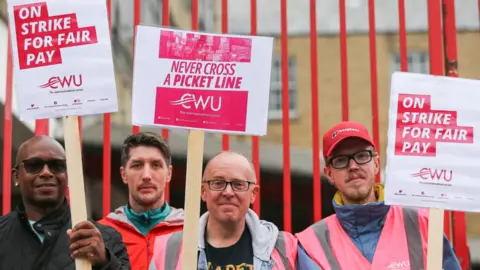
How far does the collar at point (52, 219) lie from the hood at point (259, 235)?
61 cm

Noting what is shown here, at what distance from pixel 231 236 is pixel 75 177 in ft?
2.50

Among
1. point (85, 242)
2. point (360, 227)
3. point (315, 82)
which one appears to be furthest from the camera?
point (315, 82)

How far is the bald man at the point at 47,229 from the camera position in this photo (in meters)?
3.05

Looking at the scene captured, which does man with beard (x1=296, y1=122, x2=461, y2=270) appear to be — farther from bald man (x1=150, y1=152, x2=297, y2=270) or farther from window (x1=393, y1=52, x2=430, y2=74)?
window (x1=393, y1=52, x2=430, y2=74)

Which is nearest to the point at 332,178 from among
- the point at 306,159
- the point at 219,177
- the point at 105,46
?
the point at 219,177

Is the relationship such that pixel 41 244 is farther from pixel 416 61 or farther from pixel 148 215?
pixel 416 61

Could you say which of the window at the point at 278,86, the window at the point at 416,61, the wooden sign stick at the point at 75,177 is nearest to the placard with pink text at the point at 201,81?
the wooden sign stick at the point at 75,177

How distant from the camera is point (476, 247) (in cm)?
1394

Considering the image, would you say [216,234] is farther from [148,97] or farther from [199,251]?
[148,97]

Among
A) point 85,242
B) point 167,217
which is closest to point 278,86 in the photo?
point 167,217

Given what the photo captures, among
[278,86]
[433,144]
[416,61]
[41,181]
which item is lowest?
[41,181]

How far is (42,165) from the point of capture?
358cm

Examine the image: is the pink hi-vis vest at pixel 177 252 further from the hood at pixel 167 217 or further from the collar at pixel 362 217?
the hood at pixel 167 217

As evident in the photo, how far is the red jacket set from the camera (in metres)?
3.82
